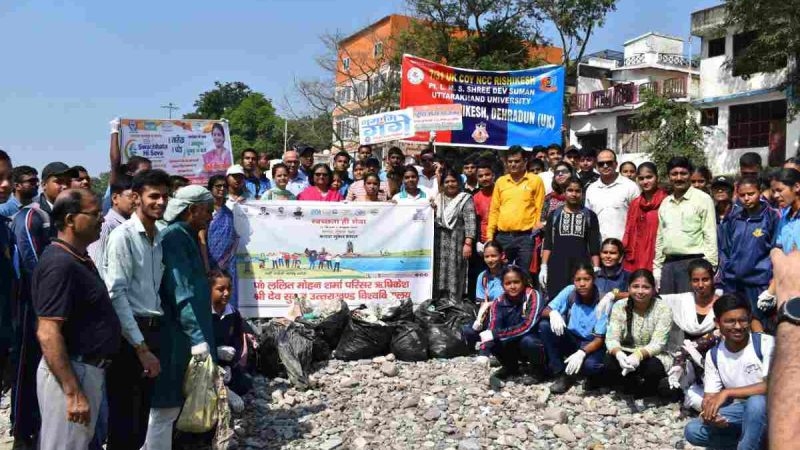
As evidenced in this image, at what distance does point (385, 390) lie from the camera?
5719mm

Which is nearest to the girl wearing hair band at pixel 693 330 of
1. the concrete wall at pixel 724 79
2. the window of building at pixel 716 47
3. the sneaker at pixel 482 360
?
the sneaker at pixel 482 360

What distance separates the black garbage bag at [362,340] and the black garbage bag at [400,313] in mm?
153

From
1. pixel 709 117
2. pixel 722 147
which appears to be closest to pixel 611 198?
pixel 722 147

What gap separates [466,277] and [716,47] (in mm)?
24215

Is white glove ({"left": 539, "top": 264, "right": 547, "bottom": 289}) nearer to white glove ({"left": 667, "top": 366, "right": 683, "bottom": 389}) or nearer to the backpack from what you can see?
white glove ({"left": 667, "top": 366, "right": 683, "bottom": 389})

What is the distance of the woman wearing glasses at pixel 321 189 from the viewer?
7.80 m

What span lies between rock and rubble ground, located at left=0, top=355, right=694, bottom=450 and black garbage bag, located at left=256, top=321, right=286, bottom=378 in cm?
11

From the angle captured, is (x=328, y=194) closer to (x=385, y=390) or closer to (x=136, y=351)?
(x=385, y=390)

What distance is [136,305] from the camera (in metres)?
3.60

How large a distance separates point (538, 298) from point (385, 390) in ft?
5.30

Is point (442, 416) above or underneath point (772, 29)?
underneath

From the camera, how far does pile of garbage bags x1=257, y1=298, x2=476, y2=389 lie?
238 inches

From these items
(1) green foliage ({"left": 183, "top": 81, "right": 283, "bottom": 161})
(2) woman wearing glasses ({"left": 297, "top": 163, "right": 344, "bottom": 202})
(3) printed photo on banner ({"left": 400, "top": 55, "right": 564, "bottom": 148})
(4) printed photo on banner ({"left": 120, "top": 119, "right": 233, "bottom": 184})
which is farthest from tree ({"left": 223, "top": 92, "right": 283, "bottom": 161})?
(2) woman wearing glasses ({"left": 297, "top": 163, "right": 344, "bottom": 202})

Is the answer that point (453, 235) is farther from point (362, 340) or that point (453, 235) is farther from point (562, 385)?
point (562, 385)
